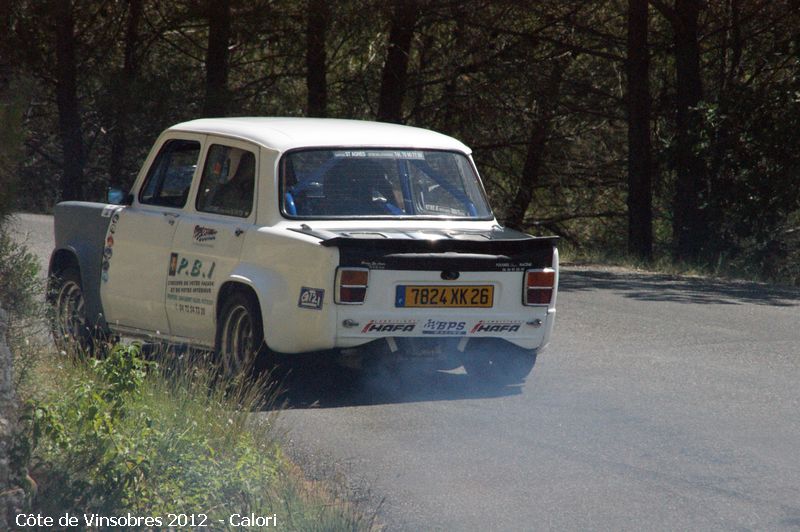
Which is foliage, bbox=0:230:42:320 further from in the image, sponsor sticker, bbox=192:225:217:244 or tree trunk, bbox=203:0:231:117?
tree trunk, bbox=203:0:231:117

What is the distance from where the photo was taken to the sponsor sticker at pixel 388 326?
323 inches

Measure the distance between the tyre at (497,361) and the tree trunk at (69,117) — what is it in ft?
75.0

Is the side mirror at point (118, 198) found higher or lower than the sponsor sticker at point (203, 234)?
higher

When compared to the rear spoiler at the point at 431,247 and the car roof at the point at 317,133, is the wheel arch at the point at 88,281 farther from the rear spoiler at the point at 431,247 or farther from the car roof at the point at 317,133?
the rear spoiler at the point at 431,247

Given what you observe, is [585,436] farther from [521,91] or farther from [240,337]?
[521,91]

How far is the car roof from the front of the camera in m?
9.07

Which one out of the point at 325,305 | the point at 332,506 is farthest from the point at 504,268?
the point at 332,506

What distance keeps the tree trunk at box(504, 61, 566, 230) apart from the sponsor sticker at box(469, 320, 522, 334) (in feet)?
67.9

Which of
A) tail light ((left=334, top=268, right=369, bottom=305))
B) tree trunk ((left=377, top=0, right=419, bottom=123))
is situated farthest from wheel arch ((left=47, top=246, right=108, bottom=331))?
tree trunk ((left=377, top=0, right=419, bottom=123))

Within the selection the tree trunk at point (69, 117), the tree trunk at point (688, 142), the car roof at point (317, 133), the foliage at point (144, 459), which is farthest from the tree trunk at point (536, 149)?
the foliage at point (144, 459)

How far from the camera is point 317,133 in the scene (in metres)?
9.23

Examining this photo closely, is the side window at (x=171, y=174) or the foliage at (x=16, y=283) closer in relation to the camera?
the foliage at (x=16, y=283)

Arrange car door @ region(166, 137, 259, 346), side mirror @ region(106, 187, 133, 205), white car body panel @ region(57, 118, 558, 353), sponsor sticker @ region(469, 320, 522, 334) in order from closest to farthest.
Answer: white car body panel @ region(57, 118, 558, 353) < sponsor sticker @ region(469, 320, 522, 334) < car door @ region(166, 137, 259, 346) < side mirror @ region(106, 187, 133, 205)

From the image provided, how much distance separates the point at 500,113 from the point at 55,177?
14.7 meters
